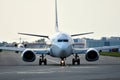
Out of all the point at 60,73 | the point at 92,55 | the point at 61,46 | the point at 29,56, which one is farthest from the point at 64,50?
the point at 60,73

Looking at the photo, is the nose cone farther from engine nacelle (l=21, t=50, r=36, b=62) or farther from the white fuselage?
engine nacelle (l=21, t=50, r=36, b=62)

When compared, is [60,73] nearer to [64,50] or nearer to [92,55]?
[64,50]

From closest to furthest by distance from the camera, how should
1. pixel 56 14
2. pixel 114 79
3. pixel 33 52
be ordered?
1. pixel 114 79
2. pixel 33 52
3. pixel 56 14

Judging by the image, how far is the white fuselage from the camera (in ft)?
136

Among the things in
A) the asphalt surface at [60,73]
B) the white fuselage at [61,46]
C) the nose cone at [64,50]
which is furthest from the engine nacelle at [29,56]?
the asphalt surface at [60,73]


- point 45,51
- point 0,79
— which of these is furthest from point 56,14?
point 0,79

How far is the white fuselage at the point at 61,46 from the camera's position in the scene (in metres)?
41.3

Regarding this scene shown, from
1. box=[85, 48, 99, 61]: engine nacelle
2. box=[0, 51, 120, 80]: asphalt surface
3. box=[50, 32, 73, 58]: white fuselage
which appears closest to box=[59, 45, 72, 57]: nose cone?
box=[50, 32, 73, 58]: white fuselage

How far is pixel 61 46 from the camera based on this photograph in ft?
136

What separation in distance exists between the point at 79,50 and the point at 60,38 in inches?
133

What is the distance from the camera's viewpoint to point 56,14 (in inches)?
2157

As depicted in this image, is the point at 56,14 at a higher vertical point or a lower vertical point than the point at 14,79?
higher

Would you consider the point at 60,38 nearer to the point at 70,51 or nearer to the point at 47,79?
the point at 70,51

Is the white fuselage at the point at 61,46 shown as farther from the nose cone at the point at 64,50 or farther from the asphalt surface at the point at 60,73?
the asphalt surface at the point at 60,73
